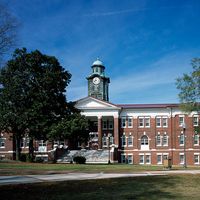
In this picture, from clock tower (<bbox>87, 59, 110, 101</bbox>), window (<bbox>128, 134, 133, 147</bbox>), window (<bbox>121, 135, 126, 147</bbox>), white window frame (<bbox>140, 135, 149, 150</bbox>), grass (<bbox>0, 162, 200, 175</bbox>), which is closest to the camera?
grass (<bbox>0, 162, 200, 175</bbox>)

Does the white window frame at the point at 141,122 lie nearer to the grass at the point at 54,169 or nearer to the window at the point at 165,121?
the window at the point at 165,121

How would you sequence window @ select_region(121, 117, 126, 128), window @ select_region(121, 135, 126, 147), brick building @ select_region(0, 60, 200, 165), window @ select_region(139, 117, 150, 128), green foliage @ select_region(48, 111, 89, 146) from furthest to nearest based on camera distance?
window @ select_region(121, 117, 126, 128), window @ select_region(139, 117, 150, 128), window @ select_region(121, 135, 126, 147), brick building @ select_region(0, 60, 200, 165), green foliage @ select_region(48, 111, 89, 146)

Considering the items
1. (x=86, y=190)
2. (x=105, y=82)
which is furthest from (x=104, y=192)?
(x=105, y=82)

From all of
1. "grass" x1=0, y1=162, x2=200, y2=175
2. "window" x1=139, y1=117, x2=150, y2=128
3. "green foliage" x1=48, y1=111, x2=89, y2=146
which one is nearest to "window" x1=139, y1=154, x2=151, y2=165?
"window" x1=139, y1=117, x2=150, y2=128

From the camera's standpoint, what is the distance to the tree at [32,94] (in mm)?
41969

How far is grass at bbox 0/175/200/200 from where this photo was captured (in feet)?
38.8

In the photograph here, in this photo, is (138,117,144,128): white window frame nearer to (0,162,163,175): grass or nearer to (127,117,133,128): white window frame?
(127,117,133,128): white window frame

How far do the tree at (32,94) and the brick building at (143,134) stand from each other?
19202 mm

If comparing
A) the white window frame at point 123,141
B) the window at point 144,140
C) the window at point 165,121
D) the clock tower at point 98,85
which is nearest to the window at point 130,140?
the white window frame at point 123,141

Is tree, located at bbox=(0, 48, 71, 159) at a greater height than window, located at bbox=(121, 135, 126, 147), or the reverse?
tree, located at bbox=(0, 48, 71, 159)

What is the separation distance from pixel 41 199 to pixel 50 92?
32.7 m

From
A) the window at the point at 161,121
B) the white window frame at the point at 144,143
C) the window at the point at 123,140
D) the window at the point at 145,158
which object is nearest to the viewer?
the window at the point at 145,158

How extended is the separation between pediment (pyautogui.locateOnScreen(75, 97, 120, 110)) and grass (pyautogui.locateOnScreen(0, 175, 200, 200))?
4801 centimetres

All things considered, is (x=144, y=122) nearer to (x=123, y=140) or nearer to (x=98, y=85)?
(x=123, y=140)
